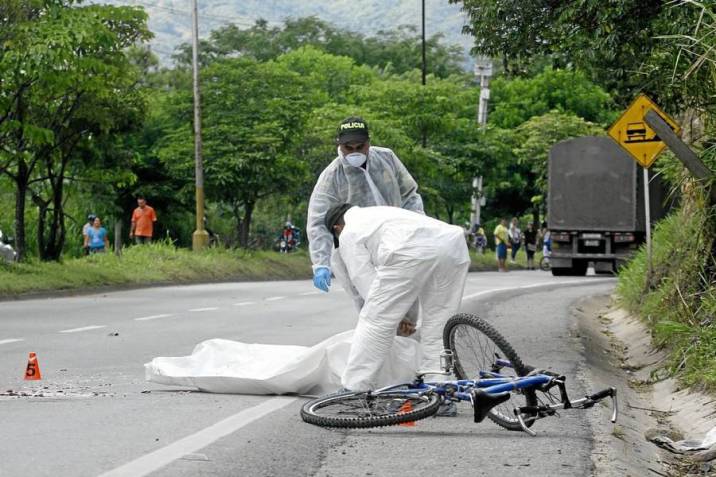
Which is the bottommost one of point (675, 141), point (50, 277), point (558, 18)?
point (50, 277)

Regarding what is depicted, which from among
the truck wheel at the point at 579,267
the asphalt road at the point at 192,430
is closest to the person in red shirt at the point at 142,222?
the truck wheel at the point at 579,267

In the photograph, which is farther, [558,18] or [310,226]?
[558,18]

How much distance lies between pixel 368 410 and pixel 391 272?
77 centimetres

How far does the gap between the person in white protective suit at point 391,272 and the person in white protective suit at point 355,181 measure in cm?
112

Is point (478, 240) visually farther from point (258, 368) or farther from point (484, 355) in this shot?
point (484, 355)

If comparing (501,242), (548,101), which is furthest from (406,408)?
(548,101)

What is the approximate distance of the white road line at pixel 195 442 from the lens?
6246 millimetres

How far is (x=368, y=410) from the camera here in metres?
7.65

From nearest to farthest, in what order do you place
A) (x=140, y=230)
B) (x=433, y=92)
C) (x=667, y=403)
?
(x=667, y=403)
(x=140, y=230)
(x=433, y=92)

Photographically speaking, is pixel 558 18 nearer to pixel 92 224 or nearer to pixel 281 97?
pixel 92 224

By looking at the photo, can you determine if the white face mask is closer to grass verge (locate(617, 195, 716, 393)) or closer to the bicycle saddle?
the bicycle saddle

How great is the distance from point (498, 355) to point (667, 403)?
125 inches

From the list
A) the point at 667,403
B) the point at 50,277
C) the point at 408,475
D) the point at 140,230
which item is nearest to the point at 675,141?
the point at 667,403

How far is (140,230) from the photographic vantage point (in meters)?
34.8
